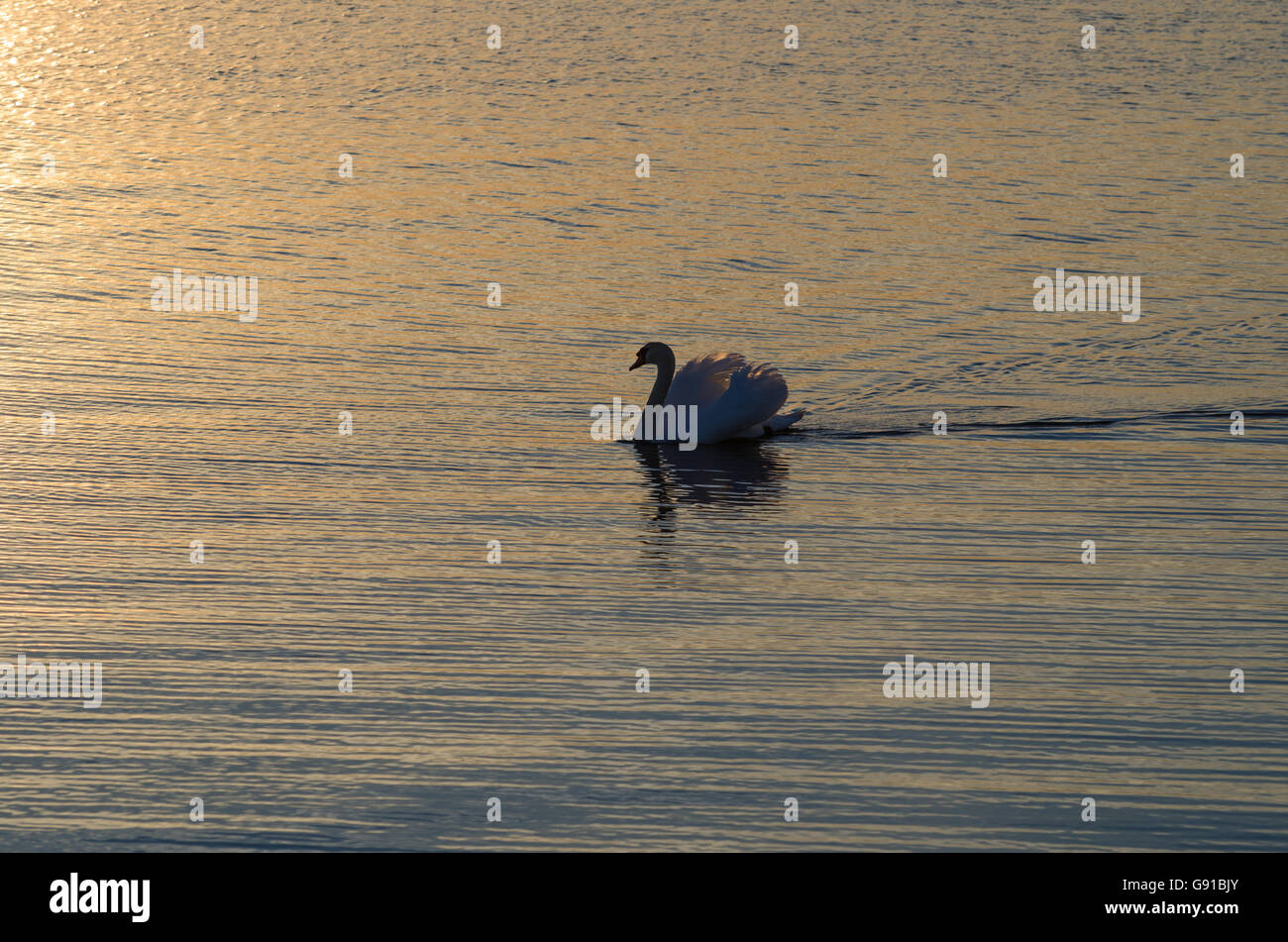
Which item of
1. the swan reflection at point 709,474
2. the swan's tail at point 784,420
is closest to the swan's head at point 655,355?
the swan reflection at point 709,474

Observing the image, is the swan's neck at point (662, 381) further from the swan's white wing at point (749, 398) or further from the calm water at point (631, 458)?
the swan's white wing at point (749, 398)

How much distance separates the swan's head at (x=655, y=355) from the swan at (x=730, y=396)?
86mm

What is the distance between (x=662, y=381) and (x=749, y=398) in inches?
58.7

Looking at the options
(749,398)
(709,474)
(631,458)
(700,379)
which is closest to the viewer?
(709,474)

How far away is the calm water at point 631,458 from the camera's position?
32.7 feet

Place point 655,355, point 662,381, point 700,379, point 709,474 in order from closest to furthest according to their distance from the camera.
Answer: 1. point 709,474
2. point 700,379
3. point 655,355
4. point 662,381

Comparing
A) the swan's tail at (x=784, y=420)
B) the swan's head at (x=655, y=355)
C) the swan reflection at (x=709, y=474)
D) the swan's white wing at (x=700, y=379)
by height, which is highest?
the swan's head at (x=655, y=355)

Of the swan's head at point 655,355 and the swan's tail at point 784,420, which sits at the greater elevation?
A: the swan's head at point 655,355

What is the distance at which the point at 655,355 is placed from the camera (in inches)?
744

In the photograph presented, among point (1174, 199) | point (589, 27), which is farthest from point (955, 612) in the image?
point (589, 27)

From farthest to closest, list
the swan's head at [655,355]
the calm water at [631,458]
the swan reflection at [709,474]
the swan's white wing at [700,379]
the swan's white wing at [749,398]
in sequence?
the swan's head at [655,355] → the swan's white wing at [700,379] → the swan's white wing at [749,398] → the swan reflection at [709,474] → the calm water at [631,458]

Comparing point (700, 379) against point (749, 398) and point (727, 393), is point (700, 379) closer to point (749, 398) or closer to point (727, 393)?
point (727, 393)

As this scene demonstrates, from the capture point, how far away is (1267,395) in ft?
63.0

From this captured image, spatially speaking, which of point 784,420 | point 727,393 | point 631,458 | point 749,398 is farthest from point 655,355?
point 631,458
